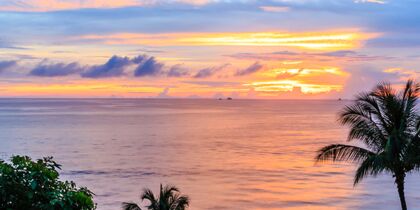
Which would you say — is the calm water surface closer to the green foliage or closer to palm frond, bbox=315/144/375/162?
palm frond, bbox=315/144/375/162

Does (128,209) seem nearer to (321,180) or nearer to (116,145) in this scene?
(321,180)

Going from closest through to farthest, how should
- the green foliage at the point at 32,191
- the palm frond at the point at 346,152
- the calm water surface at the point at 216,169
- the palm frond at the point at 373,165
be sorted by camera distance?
the green foliage at the point at 32,191 → the palm frond at the point at 373,165 → the palm frond at the point at 346,152 → the calm water surface at the point at 216,169

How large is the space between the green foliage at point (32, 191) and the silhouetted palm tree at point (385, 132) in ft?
44.3

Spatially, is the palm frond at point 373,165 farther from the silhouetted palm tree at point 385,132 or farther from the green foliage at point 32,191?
the green foliage at point 32,191

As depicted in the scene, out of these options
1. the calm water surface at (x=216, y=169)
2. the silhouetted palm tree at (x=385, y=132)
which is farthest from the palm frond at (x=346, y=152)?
the calm water surface at (x=216, y=169)

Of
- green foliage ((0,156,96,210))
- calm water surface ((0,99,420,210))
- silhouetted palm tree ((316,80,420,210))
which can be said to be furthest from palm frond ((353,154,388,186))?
calm water surface ((0,99,420,210))

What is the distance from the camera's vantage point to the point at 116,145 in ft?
363

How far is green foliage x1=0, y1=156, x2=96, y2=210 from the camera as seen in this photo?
1122 centimetres

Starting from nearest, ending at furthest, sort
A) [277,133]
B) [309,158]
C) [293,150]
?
[309,158] < [293,150] < [277,133]

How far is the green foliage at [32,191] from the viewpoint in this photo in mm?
11219

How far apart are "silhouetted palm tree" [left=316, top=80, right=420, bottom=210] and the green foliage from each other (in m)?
13.5

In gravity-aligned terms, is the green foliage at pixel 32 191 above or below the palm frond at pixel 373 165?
below

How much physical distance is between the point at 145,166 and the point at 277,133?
70.0 metres

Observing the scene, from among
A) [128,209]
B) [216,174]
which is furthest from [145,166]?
[128,209]
